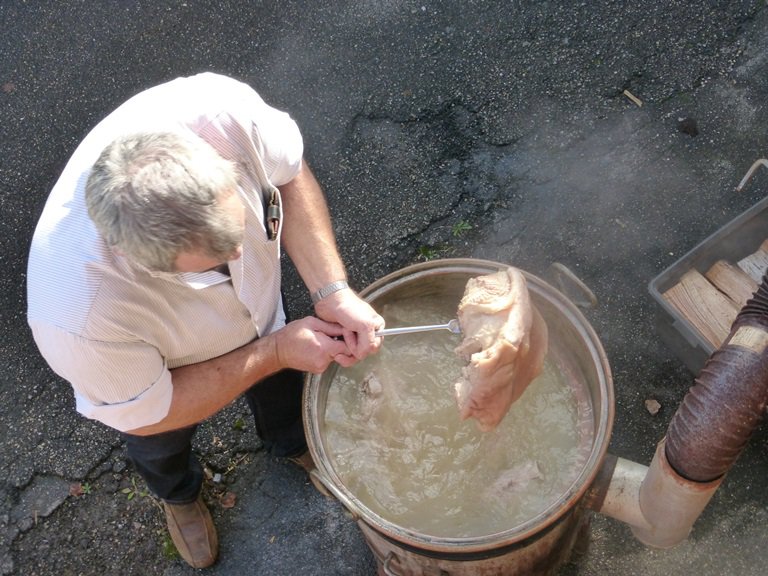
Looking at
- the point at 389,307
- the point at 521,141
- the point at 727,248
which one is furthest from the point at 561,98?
the point at 389,307

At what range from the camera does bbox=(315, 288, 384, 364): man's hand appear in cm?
266

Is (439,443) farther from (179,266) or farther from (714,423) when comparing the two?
(179,266)

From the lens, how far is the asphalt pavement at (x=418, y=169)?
361 cm

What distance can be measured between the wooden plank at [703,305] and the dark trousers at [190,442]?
6.31 feet

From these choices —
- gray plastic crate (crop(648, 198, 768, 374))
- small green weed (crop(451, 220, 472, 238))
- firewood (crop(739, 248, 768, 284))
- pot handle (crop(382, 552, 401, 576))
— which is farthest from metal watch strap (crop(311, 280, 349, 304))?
firewood (crop(739, 248, 768, 284))

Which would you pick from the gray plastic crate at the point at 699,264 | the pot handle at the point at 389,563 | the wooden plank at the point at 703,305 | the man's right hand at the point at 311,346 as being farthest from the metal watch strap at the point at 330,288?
the wooden plank at the point at 703,305

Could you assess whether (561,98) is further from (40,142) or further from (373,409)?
(40,142)

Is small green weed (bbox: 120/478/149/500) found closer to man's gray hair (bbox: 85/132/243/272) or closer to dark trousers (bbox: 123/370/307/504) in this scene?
dark trousers (bbox: 123/370/307/504)

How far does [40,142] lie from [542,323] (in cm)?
371

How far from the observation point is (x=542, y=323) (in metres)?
2.58

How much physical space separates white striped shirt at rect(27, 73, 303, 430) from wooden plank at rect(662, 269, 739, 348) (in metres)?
2.06

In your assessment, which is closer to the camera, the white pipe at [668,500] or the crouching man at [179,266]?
the crouching man at [179,266]

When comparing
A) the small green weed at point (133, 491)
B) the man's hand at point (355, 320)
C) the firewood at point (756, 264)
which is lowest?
the small green weed at point (133, 491)

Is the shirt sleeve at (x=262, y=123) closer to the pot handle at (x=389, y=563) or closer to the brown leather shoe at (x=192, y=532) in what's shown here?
the pot handle at (x=389, y=563)
